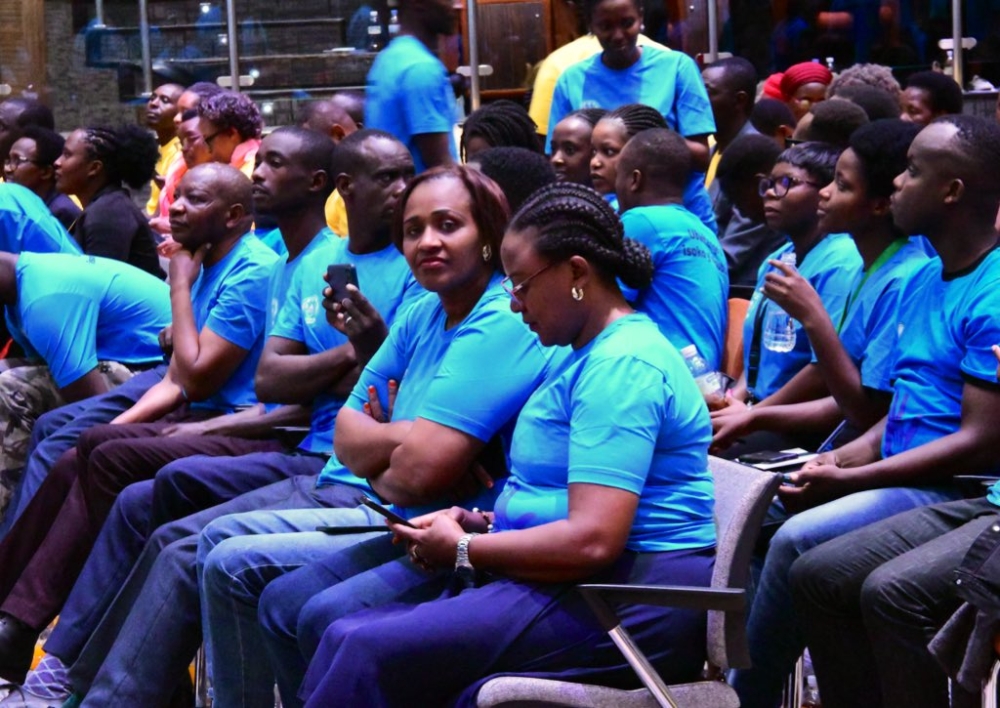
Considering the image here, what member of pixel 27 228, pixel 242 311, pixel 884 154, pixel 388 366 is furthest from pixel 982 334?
pixel 27 228

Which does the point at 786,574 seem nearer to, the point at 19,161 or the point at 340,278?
the point at 340,278

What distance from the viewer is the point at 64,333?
580 cm

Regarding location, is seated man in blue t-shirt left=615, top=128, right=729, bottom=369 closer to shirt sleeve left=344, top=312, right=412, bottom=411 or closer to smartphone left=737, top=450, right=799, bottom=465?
smartphone left=737, top=450, right=799, bottom=465

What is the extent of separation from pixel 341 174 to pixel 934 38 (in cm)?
411

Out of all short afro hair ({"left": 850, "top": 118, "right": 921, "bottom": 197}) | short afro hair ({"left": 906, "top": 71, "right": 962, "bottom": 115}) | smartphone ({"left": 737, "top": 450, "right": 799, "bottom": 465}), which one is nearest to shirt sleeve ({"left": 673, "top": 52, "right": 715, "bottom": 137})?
short afro hair ({"left": 906, "top": 71, "right": 962, "bottom": 115})

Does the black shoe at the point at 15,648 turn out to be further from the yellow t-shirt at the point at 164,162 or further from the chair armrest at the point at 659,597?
the yellow t-shirt at the point at 164,162

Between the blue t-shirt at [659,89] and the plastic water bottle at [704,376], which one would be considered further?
the blue t-shirt at [659,89]

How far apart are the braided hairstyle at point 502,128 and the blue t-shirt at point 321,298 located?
96 centimetres

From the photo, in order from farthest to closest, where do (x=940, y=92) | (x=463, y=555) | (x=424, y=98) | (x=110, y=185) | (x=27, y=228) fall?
(x=110, y=185), (x=27, y=228), (x=940, y=92), (x=424, y=98), (x=463, y=555)

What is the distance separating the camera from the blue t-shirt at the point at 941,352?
3.46 m

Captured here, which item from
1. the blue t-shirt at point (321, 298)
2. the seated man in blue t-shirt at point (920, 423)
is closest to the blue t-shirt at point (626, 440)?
the seated man in blue t-shirt at point (920, 423)

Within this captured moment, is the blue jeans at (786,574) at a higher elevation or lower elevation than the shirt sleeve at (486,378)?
lower

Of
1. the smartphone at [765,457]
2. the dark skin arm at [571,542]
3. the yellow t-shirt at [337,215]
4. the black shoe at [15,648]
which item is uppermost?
the yellow t-shirt at [337,215]

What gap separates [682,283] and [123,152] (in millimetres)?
3560
